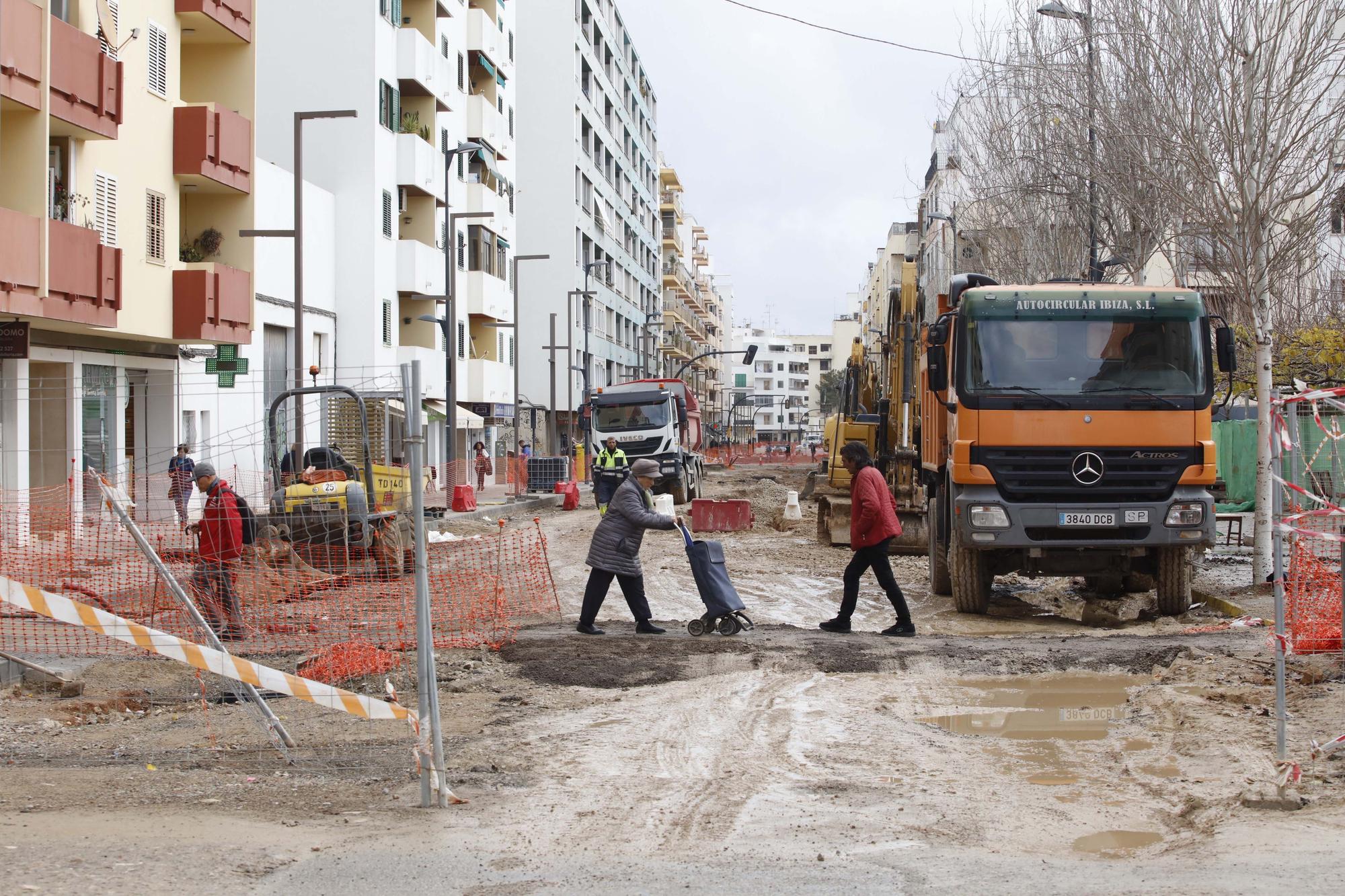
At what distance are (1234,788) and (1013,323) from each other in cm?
702

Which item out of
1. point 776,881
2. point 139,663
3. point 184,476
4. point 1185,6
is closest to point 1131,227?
point 1185,6

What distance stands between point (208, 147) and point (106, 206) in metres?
2.92

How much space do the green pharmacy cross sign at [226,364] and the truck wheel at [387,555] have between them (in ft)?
24.7

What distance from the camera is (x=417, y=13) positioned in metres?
43.6

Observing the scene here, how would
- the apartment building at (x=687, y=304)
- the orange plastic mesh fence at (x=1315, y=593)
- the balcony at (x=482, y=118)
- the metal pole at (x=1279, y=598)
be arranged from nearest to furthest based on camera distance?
the metal pole at (x=1279, y=598) → the orange plastic mesh fence at (x=1315, y=593) → the balcony at (x=482, y=118) → the apartment building at (x=687, y=304)

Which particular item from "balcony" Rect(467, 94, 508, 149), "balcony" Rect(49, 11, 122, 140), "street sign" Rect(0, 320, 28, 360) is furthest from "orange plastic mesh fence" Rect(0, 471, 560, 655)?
"balcony" Rect(467, 94, 508, 149)

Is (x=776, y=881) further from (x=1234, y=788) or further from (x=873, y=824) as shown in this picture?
(x=1234, y=788)

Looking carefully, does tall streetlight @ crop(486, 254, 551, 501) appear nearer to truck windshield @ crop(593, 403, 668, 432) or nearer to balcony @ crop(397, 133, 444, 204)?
balcony @ crop(397, 133, 444, 204)

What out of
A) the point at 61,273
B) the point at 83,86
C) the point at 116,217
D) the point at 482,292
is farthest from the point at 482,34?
the point at 61,273

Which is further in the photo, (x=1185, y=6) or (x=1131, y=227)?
(x=1131, y=227)

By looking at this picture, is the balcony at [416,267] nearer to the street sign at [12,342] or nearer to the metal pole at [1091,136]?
the street sign at [12,342]

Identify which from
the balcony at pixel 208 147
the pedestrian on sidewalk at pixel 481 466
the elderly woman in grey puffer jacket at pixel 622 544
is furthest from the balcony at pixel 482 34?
→ the elderly woman in grey puffer jacket at pixel 622 544

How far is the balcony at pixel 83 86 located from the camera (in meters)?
20.8

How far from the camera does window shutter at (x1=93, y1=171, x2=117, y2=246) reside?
22.8 meters
